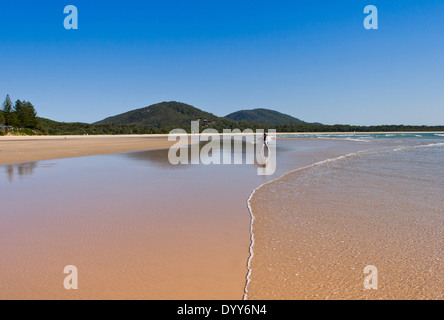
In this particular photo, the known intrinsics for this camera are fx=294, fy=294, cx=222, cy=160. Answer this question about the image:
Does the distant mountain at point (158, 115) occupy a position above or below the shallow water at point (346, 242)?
above

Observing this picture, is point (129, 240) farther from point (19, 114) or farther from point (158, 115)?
point (158, 115)

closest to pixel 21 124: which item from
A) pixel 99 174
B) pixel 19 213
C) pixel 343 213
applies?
pixel 99 174

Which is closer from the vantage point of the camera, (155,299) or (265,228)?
(155,299)

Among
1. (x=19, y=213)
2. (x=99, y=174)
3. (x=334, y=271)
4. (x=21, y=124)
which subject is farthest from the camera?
(x=21, y=124)

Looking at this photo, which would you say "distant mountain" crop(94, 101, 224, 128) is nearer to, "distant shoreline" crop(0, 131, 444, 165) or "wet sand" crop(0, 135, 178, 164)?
"distant shoreline" crop(0, 131, 444, 165)

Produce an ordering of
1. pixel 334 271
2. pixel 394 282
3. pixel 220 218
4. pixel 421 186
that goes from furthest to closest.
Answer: pixel 421 186 < pixel 220 218 < pixel 334 271 < pixel 394 282

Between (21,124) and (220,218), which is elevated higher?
(21,124)

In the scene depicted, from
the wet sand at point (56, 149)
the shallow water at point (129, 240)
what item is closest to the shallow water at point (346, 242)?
the shallow water at point (129, 240)

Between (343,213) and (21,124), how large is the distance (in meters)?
81.4

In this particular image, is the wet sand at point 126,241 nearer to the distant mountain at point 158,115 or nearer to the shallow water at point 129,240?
the shallow water at point 129,240

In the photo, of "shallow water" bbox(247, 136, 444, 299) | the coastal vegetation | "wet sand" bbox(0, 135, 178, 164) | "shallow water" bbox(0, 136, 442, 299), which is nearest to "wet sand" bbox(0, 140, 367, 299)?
"shallow water" bbox(0, 136, 442, 299)

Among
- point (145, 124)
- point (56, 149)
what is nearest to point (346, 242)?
point (56, 149)

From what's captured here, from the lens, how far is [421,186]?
8.93 m
